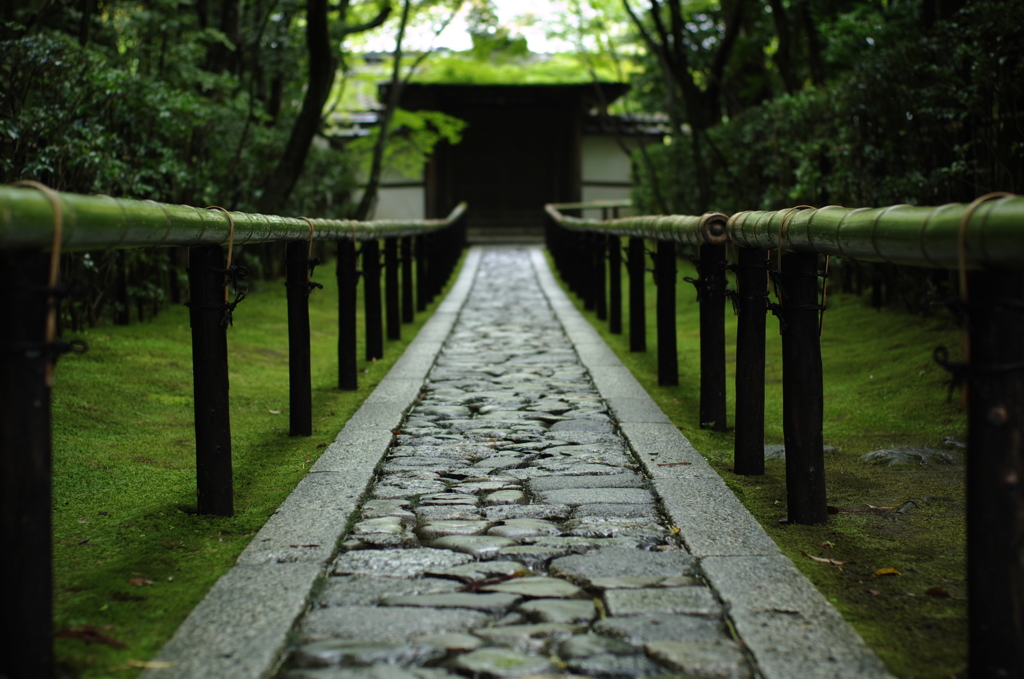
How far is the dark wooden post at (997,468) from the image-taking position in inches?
84.5

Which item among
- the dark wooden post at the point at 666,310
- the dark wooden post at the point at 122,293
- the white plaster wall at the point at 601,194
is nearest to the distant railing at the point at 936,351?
the dark wooden post at the point at 666,310

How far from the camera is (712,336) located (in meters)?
5.29

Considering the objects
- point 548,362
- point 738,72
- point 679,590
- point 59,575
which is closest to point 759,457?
point 679,590

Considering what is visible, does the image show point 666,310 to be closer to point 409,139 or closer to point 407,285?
point 407,285

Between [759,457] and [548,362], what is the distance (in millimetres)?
3596

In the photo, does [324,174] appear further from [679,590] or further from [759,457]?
[679,590]

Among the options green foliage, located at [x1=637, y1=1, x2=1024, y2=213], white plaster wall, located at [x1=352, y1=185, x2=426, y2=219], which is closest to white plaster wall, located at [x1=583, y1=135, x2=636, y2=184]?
white plaster wall, located at [x1=352, y1=185, x2=426, y2=219]

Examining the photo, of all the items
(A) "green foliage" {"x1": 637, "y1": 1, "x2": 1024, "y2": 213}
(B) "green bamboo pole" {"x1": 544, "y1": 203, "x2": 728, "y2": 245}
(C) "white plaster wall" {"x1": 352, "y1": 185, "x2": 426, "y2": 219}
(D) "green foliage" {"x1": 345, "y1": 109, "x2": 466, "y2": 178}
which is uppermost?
(D) "green foliage" {"x1": 345, "y1": 109, "x2": 466, "y2": 178}

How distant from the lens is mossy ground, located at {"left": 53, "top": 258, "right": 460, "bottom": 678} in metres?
2.77

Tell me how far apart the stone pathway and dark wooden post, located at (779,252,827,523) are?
0.25m

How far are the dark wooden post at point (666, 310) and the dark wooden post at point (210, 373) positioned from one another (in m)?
3.50

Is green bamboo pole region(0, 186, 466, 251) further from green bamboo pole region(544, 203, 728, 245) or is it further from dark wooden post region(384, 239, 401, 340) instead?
dark wooden post region(384, 239, 401, 340)

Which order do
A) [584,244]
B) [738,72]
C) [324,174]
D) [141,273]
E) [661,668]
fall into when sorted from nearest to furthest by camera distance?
1. [661,668]
2. [141,273]
3. [584,244]
4. [324,174]
5. [738,72]

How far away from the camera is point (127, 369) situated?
6.48 metres
